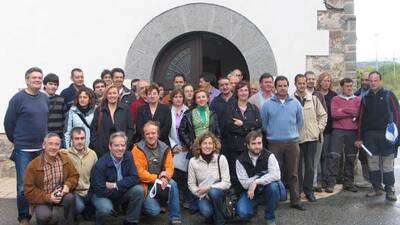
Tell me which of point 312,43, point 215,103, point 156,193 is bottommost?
point 156,193

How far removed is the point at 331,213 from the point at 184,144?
1.84 meters

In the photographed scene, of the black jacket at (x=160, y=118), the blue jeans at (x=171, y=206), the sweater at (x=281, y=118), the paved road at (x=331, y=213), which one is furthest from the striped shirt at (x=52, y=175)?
the sweater at (x=281, y=118)

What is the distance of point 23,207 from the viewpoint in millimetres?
5043

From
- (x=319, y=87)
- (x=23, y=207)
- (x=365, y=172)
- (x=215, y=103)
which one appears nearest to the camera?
(x=23, y=207)

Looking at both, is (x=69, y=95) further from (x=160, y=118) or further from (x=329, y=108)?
(x=329, y=108)

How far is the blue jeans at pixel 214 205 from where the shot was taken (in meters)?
5.00

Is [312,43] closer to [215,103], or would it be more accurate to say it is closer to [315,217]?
[215,103]

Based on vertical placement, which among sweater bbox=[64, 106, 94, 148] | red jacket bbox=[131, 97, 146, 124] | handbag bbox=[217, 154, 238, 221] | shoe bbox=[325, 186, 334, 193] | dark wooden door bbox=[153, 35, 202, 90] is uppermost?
dark wooden door bbox=[153, 35, 202, 90]

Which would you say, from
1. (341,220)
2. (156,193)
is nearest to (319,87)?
(341,220)

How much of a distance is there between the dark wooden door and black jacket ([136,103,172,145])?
1.98 m

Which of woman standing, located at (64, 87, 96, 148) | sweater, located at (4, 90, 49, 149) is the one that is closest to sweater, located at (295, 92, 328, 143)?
woman standing, located at (64, 87, 96, 148)

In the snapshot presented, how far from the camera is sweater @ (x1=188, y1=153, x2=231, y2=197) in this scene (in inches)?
203

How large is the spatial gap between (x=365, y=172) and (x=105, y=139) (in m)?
3.83

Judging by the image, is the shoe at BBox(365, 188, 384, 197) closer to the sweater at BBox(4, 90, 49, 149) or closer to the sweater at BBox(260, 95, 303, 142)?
the sweater at BBox(260, 95, 303, 142)
